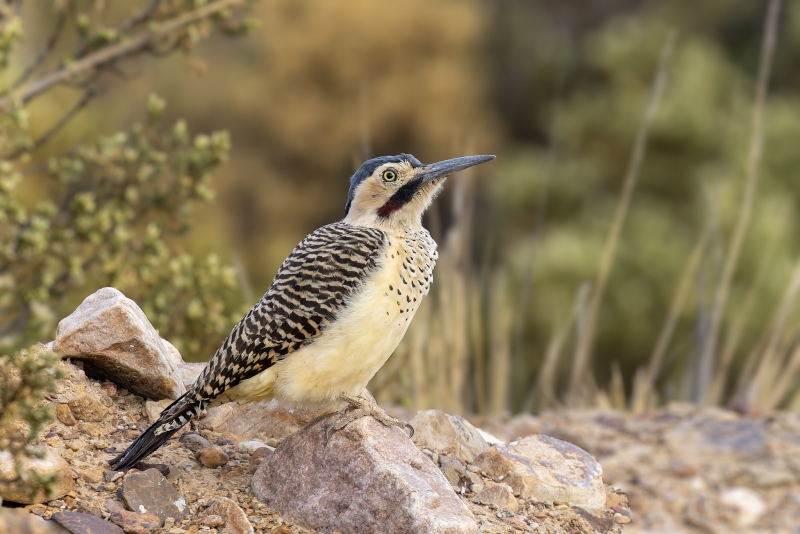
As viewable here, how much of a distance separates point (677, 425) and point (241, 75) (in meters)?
13.8

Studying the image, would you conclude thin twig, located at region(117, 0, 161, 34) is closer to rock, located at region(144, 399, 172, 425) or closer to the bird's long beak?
the bird's long beak

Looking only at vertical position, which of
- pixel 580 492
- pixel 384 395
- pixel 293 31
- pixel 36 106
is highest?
pixel 293 31

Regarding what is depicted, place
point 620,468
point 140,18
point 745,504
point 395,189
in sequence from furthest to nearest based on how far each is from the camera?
point 140,18
point 620,468
point 745,504
point 395,189

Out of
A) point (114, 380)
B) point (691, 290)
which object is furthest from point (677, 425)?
point (691, 290)

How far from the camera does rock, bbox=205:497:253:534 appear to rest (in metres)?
3.04

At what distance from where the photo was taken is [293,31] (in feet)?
55.6

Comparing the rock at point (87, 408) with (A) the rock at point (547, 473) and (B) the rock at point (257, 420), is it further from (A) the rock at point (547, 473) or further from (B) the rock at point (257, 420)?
(A) the rock at point (547, 473)

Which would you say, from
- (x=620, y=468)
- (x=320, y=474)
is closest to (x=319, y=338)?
(x=320, y=474)

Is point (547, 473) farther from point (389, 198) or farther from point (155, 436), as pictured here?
point (155, 436)

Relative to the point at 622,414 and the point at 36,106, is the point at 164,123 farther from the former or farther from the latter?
the point at 622,414

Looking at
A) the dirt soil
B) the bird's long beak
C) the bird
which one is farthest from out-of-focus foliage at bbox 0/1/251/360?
the bird

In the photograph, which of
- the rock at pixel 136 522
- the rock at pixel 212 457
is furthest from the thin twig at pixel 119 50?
the rock at pixel 136 522

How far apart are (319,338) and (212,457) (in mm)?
585

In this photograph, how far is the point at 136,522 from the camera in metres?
3.02
